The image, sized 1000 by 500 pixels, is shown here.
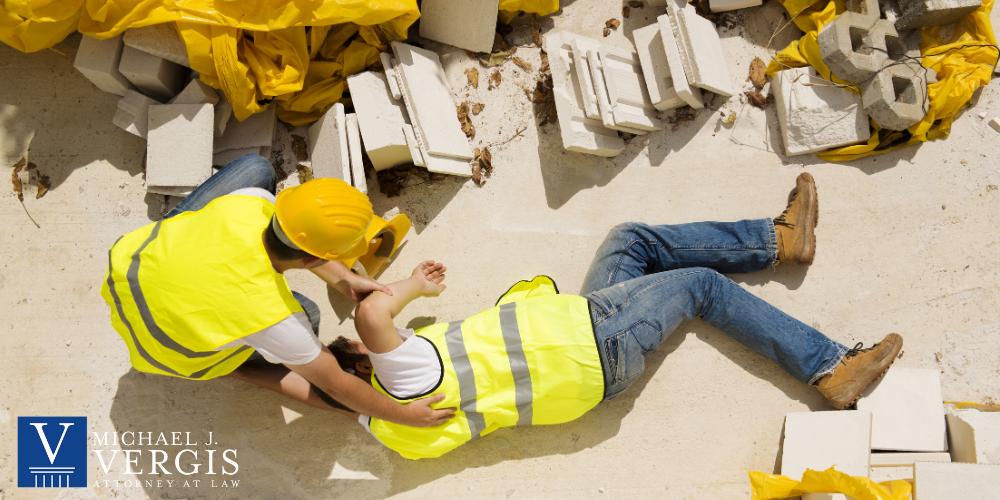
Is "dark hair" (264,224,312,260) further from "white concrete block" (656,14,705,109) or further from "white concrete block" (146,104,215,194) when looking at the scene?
"white concrete block" (656,14,705,109)

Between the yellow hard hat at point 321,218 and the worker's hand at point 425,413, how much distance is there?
72 centimetres

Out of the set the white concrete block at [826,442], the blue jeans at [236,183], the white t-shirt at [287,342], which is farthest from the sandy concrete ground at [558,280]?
the white t-shirt at [287,342]

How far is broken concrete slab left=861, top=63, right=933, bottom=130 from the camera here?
367 cm

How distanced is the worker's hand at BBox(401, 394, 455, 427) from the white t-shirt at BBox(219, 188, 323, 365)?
46 cm

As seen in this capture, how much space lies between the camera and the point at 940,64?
3846 millimetres

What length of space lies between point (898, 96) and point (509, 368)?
2.32 metres

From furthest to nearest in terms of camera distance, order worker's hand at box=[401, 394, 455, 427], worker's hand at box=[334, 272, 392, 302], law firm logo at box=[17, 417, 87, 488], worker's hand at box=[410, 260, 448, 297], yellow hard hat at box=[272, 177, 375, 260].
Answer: law firm logo at box=[17, 417, 87, 488] < worker's hand at box=[410, 260, 448, 297] < worker's hand at box=[334, 272, 392, 302] < worker's hand at box=[401, 394, 455, 427] < yellow hard hat at box=[272, 177, 375, 260]

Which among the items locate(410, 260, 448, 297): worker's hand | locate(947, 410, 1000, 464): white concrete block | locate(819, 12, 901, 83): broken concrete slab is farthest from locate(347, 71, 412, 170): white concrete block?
locate(947, 410, 1000, 464): white concrete block

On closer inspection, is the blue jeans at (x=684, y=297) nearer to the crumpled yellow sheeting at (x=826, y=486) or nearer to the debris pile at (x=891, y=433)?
the debris pile at (x=891, y=433)

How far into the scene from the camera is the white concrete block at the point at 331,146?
12.1 ft

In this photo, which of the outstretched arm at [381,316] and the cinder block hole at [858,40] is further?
the cinder block hole at [858,40]

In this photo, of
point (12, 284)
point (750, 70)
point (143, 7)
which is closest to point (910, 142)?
point (750, 70)

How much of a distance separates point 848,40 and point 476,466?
2.66 metres

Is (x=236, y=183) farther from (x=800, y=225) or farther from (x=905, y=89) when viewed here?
(x=905, y=89)
